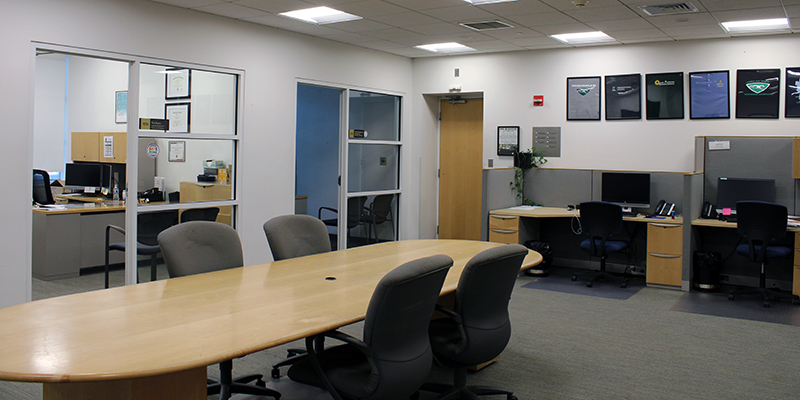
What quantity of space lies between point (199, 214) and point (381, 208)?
2.87m

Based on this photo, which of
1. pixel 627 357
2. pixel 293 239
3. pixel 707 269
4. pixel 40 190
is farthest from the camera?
pixel 40 190

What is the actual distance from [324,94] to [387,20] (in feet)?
8.90

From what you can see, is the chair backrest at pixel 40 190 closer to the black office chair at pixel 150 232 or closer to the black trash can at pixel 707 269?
the black office chair at pixel 150 232

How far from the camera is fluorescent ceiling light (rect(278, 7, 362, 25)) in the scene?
5884 mm

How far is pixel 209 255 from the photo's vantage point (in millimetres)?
3492

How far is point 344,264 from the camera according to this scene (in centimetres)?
366

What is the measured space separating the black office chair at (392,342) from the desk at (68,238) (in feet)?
15.5

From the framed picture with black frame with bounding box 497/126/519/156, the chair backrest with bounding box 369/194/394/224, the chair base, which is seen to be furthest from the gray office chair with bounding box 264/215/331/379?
the framed picture with black frame with bounding box 497/126/519/156

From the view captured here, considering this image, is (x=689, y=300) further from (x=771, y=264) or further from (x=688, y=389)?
(x=688, y=389)

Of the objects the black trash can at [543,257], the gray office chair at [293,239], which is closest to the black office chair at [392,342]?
the gray office chair at [293,239]

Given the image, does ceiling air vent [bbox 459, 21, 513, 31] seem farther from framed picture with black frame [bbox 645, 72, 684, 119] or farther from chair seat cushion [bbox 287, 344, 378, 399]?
chair seat cushion [bbox 287, 344, 378, 399]

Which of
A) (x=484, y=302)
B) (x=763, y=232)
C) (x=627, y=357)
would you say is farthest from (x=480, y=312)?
(x=763, y=232)

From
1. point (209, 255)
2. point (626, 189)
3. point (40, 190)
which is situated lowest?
point (209, 255)

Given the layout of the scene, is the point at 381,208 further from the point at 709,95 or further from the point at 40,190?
the point at 709,95
